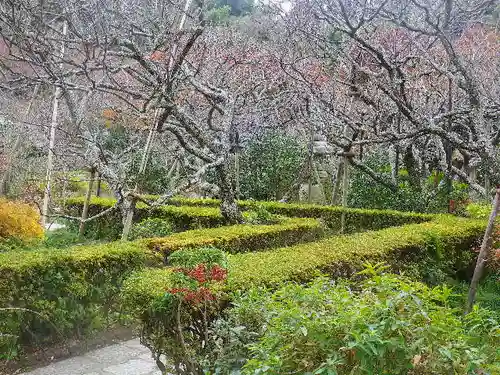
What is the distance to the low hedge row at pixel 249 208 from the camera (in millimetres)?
8602

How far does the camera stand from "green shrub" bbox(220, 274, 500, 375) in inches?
73.8

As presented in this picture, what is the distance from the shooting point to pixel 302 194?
1289 cm

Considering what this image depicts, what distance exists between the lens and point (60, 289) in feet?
15.2

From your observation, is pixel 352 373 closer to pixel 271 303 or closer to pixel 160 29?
pixel 271 303

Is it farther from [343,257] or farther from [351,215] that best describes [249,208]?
[343,257]

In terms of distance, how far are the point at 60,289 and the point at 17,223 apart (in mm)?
2021

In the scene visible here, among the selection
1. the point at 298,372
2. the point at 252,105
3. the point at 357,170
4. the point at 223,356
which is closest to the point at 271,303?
the point at 223,356

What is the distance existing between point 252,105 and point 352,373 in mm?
10637

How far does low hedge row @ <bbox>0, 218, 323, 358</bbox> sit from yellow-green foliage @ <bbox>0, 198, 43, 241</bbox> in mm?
1326

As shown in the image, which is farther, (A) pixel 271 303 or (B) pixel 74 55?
(B) pixel 74 55

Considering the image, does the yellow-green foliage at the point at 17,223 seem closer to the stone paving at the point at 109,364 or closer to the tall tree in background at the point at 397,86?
the stone paving at the point at 109,364

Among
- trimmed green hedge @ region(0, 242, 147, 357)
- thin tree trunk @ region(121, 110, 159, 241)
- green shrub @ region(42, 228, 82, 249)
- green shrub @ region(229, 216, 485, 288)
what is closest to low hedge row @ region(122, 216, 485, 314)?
green shrub @ region(229, 216, 485, 288)

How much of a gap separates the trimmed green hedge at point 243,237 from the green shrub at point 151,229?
4.62ft

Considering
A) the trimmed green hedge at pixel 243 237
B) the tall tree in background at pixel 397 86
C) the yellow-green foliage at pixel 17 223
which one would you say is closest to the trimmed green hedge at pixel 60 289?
the trimmed green hedge at pixel 243 237
